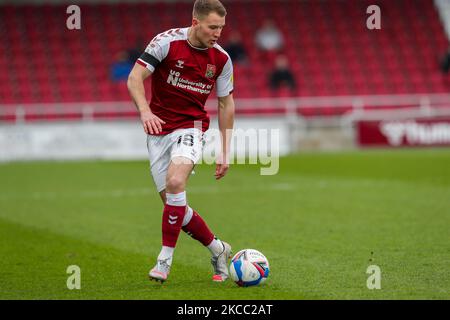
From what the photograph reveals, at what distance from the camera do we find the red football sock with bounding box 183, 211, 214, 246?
7473mm

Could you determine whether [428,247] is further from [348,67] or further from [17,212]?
[348,67]

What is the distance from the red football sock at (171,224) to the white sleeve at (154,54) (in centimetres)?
113

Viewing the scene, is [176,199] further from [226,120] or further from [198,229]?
[226,120]

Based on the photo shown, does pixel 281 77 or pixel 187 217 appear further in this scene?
pixel 281 77

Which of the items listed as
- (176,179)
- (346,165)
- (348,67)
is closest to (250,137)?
(346,165)

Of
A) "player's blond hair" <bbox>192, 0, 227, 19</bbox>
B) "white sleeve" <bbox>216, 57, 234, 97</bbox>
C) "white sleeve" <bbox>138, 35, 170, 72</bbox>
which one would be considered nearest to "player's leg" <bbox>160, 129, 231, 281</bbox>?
"white sleeve" <bbox>216, 57, 234, 97</bbox>

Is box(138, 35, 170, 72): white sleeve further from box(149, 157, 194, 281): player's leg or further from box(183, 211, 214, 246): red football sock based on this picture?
box(183, 211, 214, 246): red football sock

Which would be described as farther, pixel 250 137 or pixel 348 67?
pixel 348 67

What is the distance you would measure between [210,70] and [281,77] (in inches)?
791

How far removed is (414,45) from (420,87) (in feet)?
7.73

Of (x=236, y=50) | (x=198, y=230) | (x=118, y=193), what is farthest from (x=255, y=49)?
(x=198, y=230)

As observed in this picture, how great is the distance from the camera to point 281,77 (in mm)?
27438
